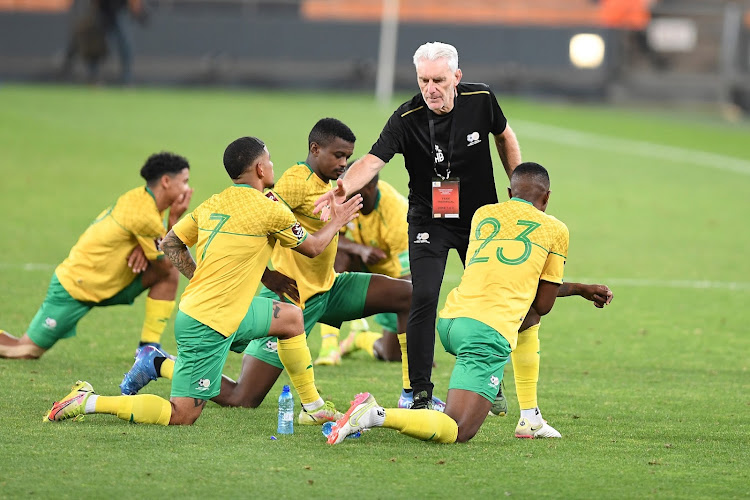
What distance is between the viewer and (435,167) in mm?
7184

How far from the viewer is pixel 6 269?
38.8ft

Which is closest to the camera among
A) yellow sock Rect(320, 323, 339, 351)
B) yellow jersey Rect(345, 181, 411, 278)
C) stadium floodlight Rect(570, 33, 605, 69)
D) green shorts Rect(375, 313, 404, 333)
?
yellow sock Rect(320, 323, 339, 351)

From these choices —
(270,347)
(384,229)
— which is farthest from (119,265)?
(384,229)

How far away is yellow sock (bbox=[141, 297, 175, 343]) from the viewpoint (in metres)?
8.59

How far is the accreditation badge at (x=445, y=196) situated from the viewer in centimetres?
715

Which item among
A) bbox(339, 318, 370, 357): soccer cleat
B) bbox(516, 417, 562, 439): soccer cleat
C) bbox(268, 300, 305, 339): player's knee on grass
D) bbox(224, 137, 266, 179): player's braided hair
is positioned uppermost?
bbox(224, 137, 266, 179): player's braided hair

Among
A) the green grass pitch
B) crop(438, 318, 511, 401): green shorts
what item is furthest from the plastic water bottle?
crop(438, 318, 511, 401): green shorts

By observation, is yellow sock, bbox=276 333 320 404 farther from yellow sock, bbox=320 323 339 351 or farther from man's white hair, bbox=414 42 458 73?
yellow sock, bbox=320 323 339 351

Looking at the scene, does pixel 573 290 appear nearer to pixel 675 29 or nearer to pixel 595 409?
pixel 595 409

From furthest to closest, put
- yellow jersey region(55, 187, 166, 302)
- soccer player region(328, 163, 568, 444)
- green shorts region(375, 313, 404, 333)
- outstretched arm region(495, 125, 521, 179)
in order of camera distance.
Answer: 1. green shorts region(375, 313, 404, 333)
2. yellow jersey region(55, 187, 166, 302)
3. outstretched arm region(495, 125, 521, 179)
4. soccer player region(328, 163, 568, 444)

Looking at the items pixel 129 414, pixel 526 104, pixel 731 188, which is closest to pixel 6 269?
pixel 129 414

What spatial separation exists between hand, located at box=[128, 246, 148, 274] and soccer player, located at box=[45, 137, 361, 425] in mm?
1925

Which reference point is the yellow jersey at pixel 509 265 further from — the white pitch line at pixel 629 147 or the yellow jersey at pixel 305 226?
the white pitch line at pixel 629 147

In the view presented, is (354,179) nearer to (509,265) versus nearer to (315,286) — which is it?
(315,286)
